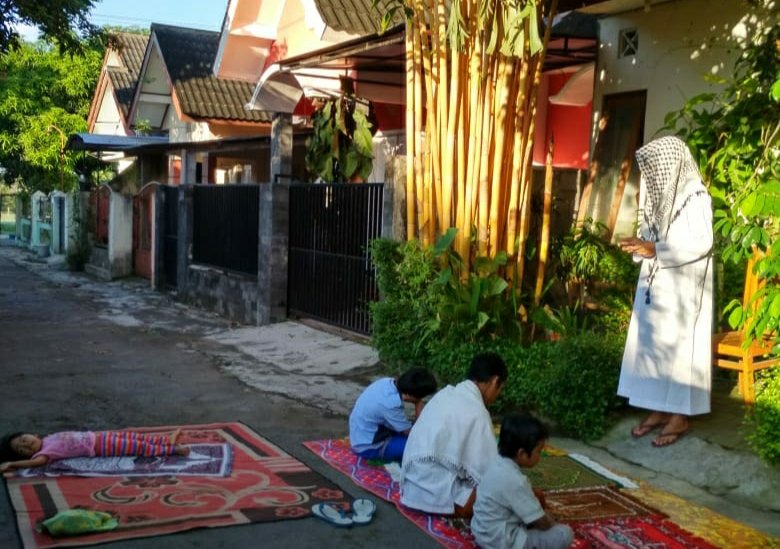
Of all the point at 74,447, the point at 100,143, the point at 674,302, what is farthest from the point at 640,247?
the point at 100,143

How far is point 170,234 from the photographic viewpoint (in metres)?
16.3

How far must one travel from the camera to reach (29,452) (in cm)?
529

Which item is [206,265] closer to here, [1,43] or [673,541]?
[1,43]

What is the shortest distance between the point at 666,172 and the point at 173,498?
12.4 feet

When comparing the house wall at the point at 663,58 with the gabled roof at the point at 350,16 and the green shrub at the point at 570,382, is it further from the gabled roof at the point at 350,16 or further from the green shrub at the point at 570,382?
the gabled roof at the point at 350,16

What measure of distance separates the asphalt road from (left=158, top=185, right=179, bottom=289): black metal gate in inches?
130

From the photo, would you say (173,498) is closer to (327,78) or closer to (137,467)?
(137,467)

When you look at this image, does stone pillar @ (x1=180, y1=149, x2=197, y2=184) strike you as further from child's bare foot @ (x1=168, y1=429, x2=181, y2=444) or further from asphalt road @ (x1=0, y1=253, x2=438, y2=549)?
child's bare foot @ (x1=168, y1=429, x2=181, y2=444)

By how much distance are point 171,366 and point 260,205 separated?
11.5 feet

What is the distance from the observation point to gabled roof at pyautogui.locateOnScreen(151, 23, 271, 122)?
63.7 feet

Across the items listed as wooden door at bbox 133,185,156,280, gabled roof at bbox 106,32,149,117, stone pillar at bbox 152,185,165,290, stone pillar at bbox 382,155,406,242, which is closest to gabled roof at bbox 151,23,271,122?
wooden door at bbox 133,185,156,280

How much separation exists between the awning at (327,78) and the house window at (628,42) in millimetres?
2540

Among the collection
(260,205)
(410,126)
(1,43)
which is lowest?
(260,205)

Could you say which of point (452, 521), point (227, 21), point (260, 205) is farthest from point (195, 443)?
point (227, 21)
